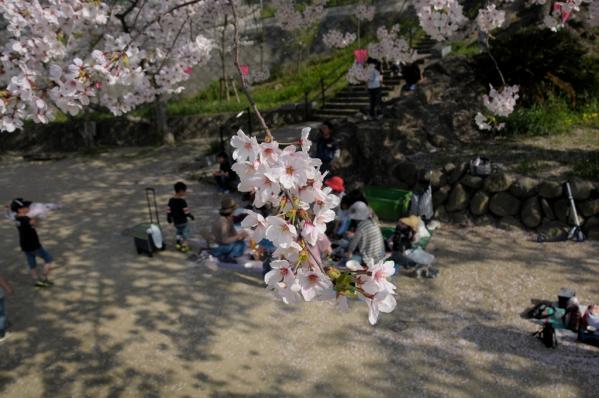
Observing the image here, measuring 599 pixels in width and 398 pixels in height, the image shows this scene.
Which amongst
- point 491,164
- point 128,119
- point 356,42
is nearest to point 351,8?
point 356,42

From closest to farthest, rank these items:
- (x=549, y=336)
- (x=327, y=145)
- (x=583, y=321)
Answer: (x=549, y=336) → (x=583, y=321) → (x=327, y=145)

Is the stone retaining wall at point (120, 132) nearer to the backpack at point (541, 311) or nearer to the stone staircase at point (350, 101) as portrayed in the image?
the stone staircase at point (350, 101)

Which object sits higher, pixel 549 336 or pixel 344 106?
pixel 344 106

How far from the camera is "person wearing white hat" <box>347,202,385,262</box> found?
638 cm

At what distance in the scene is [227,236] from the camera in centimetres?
731

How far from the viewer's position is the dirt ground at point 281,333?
16.2ft

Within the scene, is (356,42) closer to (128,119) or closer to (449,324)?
(128,119)

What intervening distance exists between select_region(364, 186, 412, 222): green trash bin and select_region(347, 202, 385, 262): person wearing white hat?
2.29 meters

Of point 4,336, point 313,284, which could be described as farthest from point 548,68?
point 4,336

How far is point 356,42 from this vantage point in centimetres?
1884

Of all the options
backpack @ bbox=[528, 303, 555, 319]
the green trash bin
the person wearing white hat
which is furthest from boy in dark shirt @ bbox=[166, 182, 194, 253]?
backpack @ bbox=[528, 303, 555, 319]

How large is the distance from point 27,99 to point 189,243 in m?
4.34

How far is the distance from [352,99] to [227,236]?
325 inches

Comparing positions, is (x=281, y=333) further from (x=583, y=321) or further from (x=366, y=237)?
(x=583, y=321)
